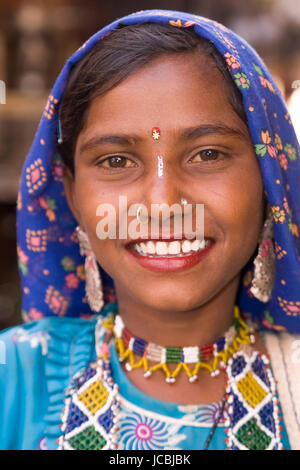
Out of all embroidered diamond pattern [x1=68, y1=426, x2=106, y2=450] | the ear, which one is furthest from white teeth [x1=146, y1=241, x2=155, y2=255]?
embroidered diamond pattern [x1=68, y1=426, x2=106, y2=450]

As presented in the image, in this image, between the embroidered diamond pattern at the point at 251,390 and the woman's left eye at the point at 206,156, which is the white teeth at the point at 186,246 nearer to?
the woman's left eye at the point at 206,156

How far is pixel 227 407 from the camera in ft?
4.19

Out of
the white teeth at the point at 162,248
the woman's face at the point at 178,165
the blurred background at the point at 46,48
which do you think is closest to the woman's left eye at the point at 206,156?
the woman's face at the point at 178,165

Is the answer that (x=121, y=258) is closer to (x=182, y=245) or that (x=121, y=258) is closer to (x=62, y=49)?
(x=182, y=245)

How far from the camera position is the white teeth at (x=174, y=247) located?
3.88 feet

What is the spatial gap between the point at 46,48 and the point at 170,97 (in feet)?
7.98

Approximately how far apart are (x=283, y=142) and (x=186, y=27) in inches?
14.4

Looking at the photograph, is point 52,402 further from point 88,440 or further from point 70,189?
point 70,189

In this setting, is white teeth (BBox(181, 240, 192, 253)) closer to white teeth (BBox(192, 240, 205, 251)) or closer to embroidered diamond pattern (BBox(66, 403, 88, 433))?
white teeth (BBox(192, 240, 205, 251))

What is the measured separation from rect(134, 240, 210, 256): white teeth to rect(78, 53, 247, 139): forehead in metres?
0.26

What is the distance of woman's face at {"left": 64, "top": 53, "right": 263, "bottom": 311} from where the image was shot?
3.73 ft

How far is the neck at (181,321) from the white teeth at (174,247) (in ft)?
0.61
